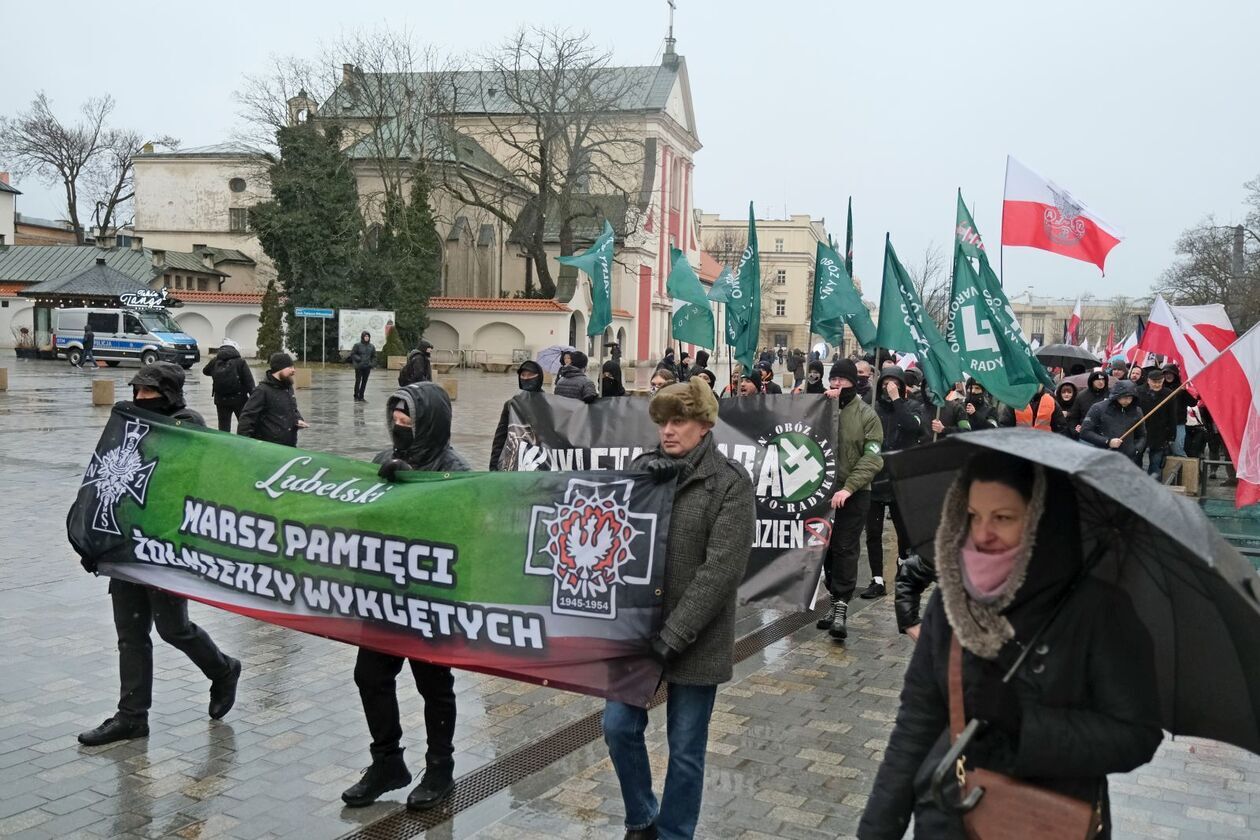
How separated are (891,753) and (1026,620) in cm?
54

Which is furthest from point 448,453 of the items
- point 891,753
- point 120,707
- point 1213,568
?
point 1213,568

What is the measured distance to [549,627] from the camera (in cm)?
470

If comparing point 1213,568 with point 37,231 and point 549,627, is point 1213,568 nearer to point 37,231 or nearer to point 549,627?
point 549,627

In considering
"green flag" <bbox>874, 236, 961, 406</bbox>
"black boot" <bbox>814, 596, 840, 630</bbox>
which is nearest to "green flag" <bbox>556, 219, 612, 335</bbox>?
"green flag" <bbox>874, 236, 961, 406</bbox>

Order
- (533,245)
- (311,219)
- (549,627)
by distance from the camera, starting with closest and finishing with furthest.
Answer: (549,627), (311,219), (533,245)

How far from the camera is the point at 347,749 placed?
574 centimetres

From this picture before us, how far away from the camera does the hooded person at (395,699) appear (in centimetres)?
502

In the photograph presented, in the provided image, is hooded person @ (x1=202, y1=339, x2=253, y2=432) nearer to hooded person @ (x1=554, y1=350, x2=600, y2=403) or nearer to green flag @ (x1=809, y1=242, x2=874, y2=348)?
hooded person @ (x1=554, y1=350, x2=600, y2=403)

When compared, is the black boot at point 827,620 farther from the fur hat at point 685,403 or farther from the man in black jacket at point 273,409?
the man in black jacket at point 273,409

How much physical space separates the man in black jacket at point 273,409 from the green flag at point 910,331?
593cm

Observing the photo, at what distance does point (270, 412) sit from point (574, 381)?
295 centimetres

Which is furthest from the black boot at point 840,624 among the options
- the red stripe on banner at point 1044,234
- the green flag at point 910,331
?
the red stripe on banner at point 1044,234

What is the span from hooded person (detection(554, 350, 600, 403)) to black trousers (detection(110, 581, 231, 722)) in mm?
4801

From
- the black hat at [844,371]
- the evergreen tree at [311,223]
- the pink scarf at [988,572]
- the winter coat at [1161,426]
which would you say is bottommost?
the winter coat at [1161,426]
